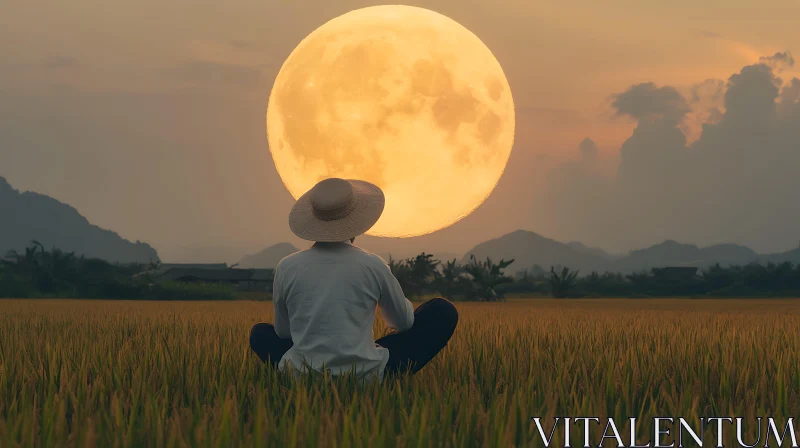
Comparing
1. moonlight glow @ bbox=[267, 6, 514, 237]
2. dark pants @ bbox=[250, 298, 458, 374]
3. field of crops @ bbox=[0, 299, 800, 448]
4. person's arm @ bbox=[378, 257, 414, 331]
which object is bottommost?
field of crops @ bbox=[0, 299, 800, 448]

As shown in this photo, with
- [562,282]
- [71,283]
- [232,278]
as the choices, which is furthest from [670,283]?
[71,283]

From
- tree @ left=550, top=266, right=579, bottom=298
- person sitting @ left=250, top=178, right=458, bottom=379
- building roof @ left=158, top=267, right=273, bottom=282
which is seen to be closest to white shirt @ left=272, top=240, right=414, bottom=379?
person sitting @ left=250, top=178, right=458, bottom=379

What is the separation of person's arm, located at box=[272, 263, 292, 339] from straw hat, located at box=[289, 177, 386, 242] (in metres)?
0.31

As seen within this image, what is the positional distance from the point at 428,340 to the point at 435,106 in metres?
6.76

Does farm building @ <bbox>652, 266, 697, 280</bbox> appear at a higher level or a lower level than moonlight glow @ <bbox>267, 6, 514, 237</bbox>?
lower

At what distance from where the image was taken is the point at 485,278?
27109 millimetres

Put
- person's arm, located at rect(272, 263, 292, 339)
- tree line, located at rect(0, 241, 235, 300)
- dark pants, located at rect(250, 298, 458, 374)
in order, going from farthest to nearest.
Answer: tree line, located at rect(0, 241, 235, 300)
dark pants, located at rect(250, 298, 458, 374)
person's arm, located at rect(272, 263, 292, 339)

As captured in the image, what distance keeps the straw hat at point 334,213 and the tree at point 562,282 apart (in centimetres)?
2943

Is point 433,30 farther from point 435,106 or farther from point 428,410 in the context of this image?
point 428,410

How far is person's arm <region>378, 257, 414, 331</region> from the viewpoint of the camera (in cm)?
392

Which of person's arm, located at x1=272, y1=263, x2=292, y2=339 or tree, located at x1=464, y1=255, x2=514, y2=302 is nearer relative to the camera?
person's arm, located at x1=272, y1=263, x2=292, y2=339

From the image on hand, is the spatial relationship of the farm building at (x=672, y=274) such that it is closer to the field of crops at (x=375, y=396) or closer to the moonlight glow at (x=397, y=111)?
the moonlight glow at (x=397, y=111)

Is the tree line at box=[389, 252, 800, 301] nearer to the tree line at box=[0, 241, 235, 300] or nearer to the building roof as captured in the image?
the tree line at box=[0, 241, 235, 300]

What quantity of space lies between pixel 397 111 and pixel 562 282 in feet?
78.9
